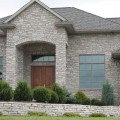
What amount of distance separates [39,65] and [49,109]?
346 inches

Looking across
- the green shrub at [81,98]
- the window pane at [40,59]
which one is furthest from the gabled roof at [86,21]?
the green shrub at [81,98]

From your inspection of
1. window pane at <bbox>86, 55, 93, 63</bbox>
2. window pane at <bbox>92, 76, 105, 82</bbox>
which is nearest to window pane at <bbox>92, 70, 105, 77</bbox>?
window pane at <bbox>92, 76, 105, 82</bbox>

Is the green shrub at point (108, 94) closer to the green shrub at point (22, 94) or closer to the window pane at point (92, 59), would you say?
the window pane at point (92, 59)

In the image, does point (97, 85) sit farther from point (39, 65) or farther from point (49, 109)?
point (49, 109)

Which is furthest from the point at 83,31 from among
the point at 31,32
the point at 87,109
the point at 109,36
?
the point at 87,109

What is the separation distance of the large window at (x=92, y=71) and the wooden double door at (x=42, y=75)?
1.97m

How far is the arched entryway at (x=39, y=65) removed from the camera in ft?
92.8

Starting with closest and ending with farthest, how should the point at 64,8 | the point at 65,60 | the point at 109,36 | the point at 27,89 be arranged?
the point at 27,89 → the point at 65,60 → the point at 109,36 → the point at 64,8

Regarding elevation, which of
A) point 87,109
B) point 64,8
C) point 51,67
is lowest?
point 87,109

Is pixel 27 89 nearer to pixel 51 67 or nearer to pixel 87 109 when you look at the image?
pixel 87 109

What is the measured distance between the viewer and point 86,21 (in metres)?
29.1

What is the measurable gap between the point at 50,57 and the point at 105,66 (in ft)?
11.9

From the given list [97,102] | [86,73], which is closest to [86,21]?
[86,73]

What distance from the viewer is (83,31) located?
27734 mm
